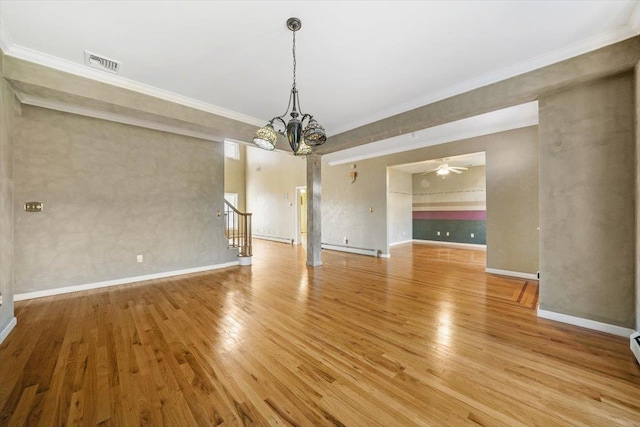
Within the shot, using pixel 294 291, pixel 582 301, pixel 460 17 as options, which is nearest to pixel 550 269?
pixel 582 301

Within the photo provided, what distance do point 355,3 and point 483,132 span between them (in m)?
4.49

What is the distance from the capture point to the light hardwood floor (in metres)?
1.51

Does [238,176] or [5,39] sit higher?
[238,176]

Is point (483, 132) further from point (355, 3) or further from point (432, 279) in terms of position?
point (355, 3)

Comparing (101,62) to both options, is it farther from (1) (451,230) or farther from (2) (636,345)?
(1) (451,230)

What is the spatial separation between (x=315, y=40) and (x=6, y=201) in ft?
11.7

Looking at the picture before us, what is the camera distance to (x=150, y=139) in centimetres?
459

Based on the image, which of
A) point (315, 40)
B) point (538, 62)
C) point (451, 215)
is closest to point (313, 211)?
point (315, 40)

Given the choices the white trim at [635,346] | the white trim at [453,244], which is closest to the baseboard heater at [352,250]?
the white trim at [453,244]

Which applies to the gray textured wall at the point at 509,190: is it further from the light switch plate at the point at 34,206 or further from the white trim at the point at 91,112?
the light switch plate at the point at 34,206

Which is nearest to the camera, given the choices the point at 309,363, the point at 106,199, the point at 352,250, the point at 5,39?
the point at 309,363

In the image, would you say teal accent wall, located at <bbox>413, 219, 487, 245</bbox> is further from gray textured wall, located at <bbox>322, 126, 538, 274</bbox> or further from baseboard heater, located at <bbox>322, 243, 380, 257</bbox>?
baseboard heater, located at <bbox>322, 243, 380, 257</bbox>

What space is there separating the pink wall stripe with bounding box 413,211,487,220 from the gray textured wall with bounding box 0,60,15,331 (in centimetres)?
1022

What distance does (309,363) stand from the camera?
79.0 inches
